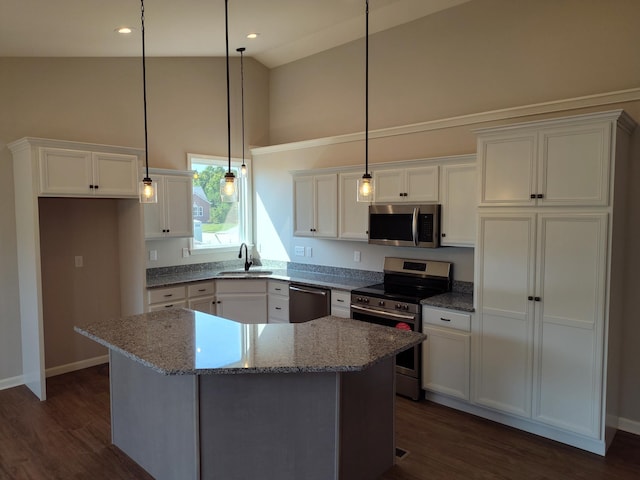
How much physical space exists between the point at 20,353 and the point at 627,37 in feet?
20.1

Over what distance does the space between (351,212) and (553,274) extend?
2.21 m

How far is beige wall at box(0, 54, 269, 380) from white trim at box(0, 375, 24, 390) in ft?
0.06

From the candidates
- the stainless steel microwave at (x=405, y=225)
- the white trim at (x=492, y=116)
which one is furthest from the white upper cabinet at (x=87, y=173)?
the stainless steel microwave at (x=405, y=225)

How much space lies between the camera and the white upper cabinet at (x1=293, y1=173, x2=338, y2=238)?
16.6 feet

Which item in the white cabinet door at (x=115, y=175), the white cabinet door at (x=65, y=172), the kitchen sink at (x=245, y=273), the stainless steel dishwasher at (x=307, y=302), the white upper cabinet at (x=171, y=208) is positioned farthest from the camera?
the kitchen sink at (x=245, y=273)

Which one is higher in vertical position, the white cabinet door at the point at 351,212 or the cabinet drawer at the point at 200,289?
the white cabinet door at the point at 351,212

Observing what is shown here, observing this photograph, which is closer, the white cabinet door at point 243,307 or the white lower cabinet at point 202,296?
the white lower cabinet at point 202,296

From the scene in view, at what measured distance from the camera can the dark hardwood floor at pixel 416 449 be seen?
2959 mm

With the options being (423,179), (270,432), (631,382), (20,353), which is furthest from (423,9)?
(20,353)

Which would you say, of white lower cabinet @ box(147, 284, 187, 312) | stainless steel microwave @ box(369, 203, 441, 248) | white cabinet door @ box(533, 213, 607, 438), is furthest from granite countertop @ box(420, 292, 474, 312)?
white lower cabinet @ box(147, 284, 187, 312)

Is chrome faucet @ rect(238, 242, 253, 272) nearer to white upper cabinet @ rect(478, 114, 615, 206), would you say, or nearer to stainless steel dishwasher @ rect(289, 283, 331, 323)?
stainless steel dishwasher @ rect(289, 283, 331, 323)

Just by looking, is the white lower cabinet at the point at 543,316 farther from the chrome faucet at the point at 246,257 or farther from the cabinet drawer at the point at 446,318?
the chrome faucet at the point at 246,257

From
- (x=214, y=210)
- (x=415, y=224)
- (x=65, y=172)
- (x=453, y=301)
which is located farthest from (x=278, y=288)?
(x=65, y=172)

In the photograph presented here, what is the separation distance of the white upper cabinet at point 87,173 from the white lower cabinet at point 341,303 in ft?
7.71
